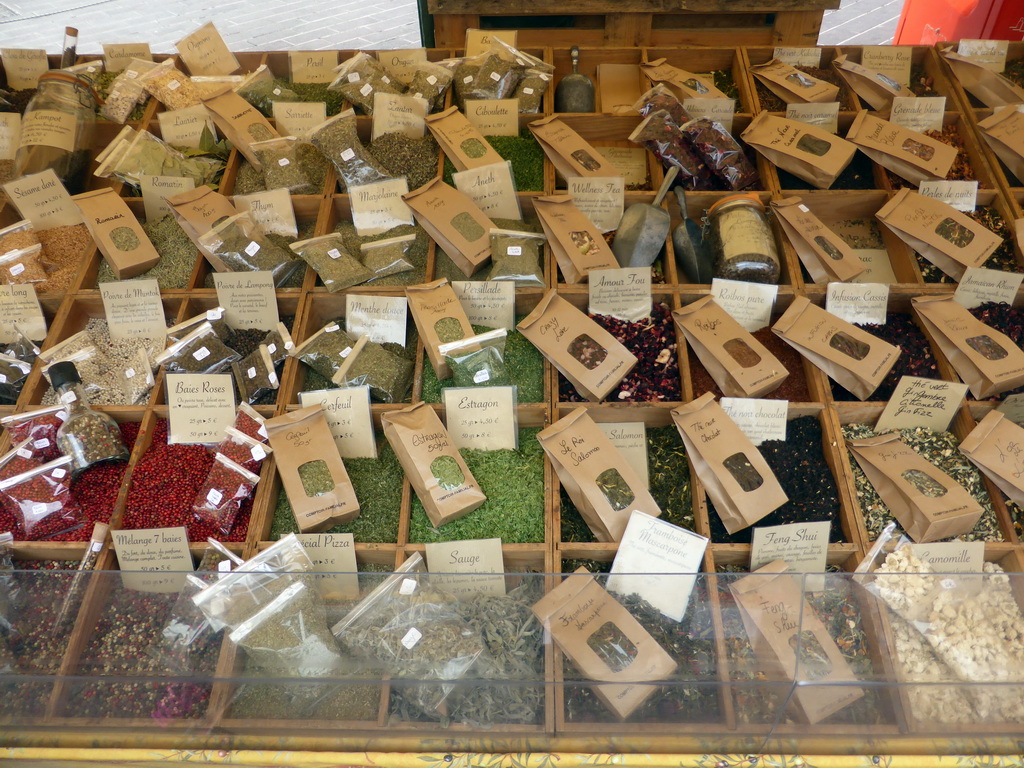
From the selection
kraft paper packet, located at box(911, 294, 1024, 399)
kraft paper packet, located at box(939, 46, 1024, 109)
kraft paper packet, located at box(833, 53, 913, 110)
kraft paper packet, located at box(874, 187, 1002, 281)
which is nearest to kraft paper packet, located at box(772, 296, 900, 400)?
kraft paper packet, located at box(911, 294, 1024, 399)

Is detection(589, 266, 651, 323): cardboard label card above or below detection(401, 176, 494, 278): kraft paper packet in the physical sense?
below

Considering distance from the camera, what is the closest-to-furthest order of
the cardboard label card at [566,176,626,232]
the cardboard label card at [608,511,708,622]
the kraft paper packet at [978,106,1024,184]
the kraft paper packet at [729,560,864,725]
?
the kraft paper packet at [729,560,864,725]
the cardboard label card at [608,511,708,622]
the cardboard label card at [566,176,626,232]
the kraft paper packet at [978,106,1024,184]

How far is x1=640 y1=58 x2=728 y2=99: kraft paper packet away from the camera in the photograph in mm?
2695

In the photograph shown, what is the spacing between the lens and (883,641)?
1.49 metres

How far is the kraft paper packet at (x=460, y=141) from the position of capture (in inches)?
97.5

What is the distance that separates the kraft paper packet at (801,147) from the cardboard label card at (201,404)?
1.84 m

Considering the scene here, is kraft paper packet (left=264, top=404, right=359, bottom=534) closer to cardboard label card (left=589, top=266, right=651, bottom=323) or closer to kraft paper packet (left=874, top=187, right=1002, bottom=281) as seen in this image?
cardboard label card (left=589, top=266, right=651, bottom=323)

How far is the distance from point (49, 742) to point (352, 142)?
6.05 ft

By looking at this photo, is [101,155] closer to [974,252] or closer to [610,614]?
[610,614]

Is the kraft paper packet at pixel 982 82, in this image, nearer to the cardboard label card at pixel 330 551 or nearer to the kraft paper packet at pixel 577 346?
the kraft paper packet at pixel 577 346

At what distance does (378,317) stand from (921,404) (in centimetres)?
150

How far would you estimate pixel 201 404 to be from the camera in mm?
2000

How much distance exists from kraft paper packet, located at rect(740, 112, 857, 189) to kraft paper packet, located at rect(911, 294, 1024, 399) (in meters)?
0.54

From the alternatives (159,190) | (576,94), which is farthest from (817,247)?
(159,190)
